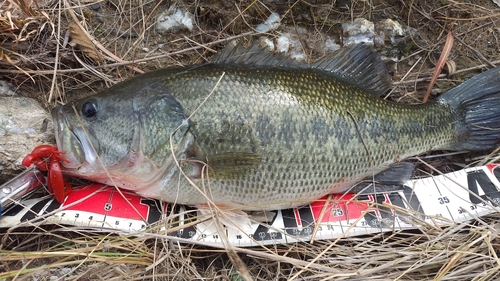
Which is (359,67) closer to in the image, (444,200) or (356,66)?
(356,66)

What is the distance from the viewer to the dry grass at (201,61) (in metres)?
2.15

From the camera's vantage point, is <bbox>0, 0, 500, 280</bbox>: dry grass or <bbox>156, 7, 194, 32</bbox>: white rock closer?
<bbox>0, 0, 500, 280</bbox>: dry grass

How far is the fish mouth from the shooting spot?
2.07 meters

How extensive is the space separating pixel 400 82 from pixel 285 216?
1.38 m

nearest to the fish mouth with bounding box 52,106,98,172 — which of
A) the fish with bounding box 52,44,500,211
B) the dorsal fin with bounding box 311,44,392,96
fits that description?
the fish with bounding box 52,44,500,211

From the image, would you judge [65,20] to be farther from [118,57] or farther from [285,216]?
[285,216]

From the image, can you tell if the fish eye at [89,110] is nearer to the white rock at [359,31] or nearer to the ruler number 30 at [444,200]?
the white rock at [359,31]

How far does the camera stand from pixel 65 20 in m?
2.66

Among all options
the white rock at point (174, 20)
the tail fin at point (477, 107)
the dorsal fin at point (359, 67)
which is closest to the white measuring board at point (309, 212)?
the tail fin at point (477, 107)

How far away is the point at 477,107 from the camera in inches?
105

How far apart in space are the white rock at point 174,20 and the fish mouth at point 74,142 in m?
1.09

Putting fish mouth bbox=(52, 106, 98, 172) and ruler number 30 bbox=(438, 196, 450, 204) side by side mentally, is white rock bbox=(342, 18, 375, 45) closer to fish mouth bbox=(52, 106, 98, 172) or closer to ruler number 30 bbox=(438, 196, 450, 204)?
ruler number 30 bbox=(438, 196, 450, 204)

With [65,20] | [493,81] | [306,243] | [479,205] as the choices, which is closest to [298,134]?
[306,243]

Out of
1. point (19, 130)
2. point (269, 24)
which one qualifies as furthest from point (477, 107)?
point (19, 130)
